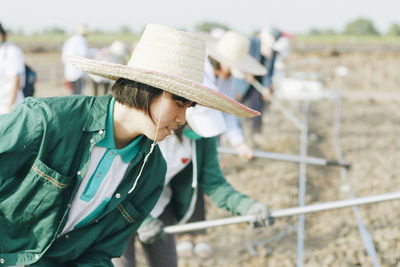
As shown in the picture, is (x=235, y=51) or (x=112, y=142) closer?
(x=112, y=142)

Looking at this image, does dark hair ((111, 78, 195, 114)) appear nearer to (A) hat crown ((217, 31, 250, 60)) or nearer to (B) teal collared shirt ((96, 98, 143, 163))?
(B) teal collared shirt ((96, 98, 143, 163))

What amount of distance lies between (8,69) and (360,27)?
68123 mm

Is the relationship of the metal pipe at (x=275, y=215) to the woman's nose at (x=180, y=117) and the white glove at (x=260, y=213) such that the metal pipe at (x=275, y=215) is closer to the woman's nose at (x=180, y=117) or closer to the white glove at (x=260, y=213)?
the white glove at (x=260, y=213)

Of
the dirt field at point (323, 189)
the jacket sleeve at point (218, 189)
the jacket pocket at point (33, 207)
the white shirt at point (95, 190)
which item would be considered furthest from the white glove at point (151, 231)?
the dirt field at point (323, 189)

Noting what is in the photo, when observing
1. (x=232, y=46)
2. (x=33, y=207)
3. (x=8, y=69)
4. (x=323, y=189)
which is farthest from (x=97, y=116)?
(x=323, y=189)

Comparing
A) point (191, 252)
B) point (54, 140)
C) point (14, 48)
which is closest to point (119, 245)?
point (54, 140)

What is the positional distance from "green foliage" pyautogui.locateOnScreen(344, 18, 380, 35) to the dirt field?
183 ft

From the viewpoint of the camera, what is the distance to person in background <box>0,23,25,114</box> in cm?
539

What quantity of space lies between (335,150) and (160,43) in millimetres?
7433

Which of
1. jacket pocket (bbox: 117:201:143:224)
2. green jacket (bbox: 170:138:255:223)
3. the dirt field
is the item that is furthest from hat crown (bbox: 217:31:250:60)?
jacket pocket (bbox: 117:201:143:224)

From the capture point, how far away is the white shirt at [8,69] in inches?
212

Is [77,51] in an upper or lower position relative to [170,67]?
lower

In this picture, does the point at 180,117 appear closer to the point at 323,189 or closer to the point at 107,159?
the point at 107,159

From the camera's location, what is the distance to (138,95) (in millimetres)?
1994
